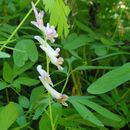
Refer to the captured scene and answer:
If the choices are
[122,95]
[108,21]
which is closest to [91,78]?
[122,95]

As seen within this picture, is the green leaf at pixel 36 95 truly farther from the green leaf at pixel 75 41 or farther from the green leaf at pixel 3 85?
the green leaf at pixel 75 41

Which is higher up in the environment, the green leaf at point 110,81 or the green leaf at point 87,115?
the green leaf at point 110,81

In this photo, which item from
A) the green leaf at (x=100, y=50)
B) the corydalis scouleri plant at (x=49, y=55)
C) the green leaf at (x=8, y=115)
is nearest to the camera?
the corydalis scouleri plant at (x=49, y=55)

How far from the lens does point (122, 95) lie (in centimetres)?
107

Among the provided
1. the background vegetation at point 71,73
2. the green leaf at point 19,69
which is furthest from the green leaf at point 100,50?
the green leaf at point 19,69

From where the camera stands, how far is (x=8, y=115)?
0.76m

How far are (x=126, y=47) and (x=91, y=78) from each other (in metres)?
0.13

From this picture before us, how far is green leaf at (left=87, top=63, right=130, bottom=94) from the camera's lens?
798 millimetres

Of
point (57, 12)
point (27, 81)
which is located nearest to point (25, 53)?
point (27, 81)

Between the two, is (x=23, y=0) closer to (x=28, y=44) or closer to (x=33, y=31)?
(x=33, y=31)

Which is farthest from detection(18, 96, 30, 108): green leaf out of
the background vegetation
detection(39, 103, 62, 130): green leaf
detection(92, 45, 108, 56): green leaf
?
detection(92, 45, 108, 56): green leaf

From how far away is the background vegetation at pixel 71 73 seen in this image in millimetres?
798

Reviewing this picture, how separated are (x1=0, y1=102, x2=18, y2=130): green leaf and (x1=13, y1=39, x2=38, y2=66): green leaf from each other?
16 centimetres

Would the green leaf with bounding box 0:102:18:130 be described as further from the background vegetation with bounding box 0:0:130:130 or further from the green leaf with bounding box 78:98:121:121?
the green leaf with bounding box 78:98:121:121
